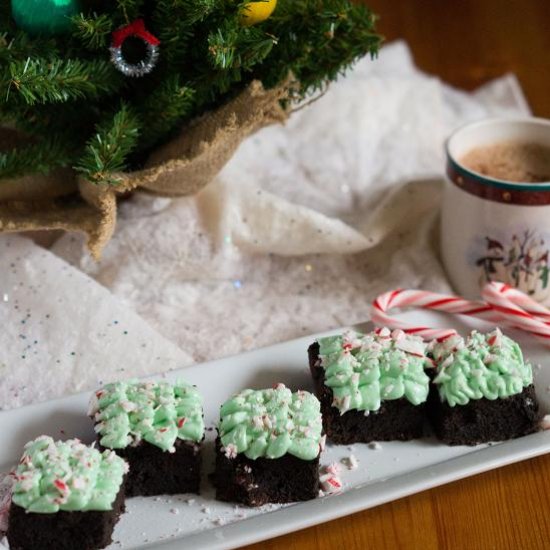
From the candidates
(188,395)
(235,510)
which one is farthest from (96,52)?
(235,510)

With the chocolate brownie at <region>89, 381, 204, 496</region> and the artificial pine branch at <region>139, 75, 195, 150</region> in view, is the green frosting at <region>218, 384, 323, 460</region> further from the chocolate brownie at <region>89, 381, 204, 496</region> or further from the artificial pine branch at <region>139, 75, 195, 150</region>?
the artificial pine branch at <region>139, 75, 195, 150</region>

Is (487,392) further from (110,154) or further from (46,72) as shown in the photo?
(46,72)

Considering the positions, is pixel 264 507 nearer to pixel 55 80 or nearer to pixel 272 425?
pixel 272 425

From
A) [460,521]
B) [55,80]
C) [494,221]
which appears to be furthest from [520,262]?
[55,80]

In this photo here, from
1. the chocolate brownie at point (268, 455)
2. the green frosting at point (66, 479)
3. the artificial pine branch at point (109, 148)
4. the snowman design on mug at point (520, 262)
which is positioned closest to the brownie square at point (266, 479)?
the chocolate brownie at point (268, 455)

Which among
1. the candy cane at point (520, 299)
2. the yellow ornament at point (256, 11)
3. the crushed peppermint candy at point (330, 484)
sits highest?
the yellow ornament at point (256, 11)

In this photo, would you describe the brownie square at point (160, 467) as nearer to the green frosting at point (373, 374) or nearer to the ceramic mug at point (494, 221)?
the green frosting at point (373, 374)
